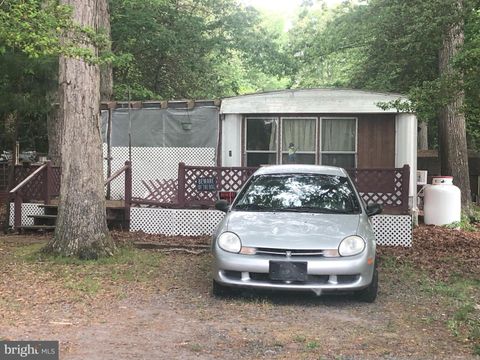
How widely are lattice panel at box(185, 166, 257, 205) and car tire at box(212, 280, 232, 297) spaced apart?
177 inches

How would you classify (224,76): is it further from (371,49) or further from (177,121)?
(177,121)

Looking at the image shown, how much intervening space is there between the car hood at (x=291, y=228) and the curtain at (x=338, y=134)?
636 cm

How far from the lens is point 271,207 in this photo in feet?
22.0

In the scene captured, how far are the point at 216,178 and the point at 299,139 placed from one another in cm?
297

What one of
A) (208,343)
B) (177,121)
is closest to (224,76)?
(177,121)

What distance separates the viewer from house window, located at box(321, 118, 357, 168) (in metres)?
12.6

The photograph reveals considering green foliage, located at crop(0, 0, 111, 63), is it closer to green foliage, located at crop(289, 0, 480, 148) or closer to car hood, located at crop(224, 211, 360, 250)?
car hood, located at crop(224, 211, 360, 250)

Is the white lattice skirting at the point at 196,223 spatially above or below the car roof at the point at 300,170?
below

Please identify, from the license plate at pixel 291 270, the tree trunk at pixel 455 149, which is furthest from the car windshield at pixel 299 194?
the tree trunk at pixel 455 149

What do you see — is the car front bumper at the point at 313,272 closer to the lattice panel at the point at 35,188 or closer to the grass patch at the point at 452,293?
the grass patch at the point at 452,293

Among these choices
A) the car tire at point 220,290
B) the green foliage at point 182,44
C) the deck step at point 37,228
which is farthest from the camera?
the green foliage at point 182,44

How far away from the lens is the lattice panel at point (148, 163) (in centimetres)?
1325

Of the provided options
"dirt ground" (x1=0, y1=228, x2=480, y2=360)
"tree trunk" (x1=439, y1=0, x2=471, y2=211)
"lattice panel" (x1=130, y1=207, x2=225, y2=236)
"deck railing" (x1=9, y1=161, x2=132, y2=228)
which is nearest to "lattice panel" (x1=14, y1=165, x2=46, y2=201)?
"deck railing" (x1=9, y1=161, x2=132, y2=228)

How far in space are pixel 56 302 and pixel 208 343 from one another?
2.18m
